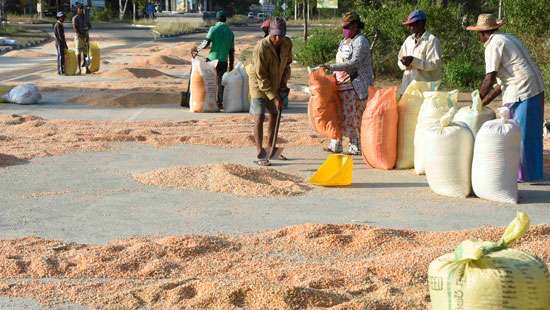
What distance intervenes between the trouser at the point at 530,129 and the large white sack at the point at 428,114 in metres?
0.74

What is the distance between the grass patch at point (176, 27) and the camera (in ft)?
182

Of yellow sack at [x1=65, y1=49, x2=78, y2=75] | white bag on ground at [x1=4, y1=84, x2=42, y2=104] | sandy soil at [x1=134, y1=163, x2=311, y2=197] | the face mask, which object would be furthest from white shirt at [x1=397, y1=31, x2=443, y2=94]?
yellow sack at [x1=65, y1=49, x2=78, y2=75]

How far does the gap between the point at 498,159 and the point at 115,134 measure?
20.3ft

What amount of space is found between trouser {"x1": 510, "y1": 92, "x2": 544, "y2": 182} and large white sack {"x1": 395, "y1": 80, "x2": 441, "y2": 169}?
1257 mm

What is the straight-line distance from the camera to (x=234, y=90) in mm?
16609

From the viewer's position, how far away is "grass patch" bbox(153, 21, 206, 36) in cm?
5552

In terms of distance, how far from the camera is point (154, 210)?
8.73 meters

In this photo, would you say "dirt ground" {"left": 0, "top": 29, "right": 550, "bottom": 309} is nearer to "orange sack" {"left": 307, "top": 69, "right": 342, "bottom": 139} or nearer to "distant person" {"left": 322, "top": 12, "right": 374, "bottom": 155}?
"orange sack" {"left": 307, "top": 69, "right": 342, "bottom": 139}

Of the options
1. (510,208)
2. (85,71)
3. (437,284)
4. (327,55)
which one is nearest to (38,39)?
(85,71)

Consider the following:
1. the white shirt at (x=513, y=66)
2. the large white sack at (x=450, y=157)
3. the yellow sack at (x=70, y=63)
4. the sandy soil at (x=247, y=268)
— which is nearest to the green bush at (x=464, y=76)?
the yellow sack at (x=70, y=63)

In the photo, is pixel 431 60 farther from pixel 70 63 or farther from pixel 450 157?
pixel 70 63

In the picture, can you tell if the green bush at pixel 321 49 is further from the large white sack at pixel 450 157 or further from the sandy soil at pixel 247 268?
the sandy soil at pixel 247 268

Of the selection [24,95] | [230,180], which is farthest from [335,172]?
[24,95]

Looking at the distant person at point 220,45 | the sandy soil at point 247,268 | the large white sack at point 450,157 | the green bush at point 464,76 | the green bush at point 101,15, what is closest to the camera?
the sandy soil at point 247,268
